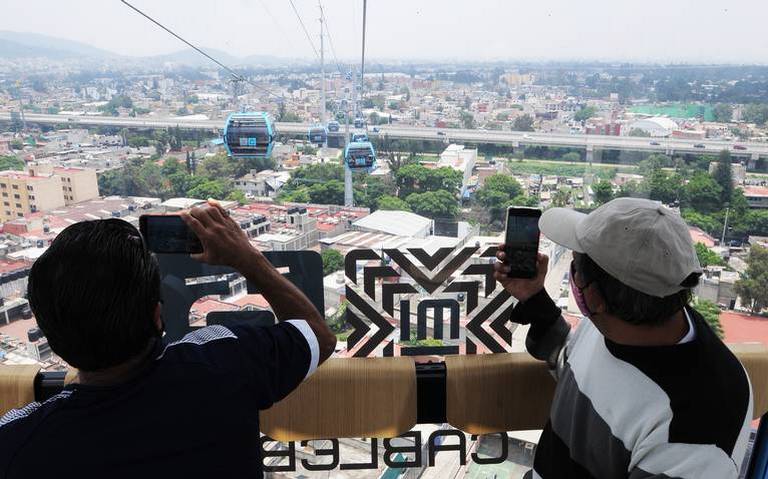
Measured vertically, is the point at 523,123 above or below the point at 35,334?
above

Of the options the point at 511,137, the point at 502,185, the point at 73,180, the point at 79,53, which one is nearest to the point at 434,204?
the point at 502,185

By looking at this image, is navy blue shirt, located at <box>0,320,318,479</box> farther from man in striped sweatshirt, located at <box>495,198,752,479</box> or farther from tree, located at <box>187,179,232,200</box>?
tree, located at <box>187,179,232,200</box>

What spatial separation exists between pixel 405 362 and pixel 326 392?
226 mm

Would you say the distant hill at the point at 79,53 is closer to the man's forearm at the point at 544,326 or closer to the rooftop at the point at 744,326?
the man's forearm at the point at 544,326

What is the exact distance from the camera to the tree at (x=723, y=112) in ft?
7.83

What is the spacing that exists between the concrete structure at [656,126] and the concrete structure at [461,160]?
689 millimetres

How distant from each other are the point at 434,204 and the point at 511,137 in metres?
0.61

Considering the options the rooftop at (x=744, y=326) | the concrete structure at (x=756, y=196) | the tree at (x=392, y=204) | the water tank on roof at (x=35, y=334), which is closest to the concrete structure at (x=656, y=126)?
the concrete structure at (x=756, y=196)

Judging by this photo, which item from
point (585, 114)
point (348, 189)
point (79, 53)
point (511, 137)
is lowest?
point (348, 189)

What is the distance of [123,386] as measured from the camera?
71 centimetres

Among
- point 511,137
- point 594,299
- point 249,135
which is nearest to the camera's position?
point 594,299

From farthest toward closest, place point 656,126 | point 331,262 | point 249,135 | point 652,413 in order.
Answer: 1. point 249,135
2. point 656,126
3. point 331,262
4. point 652,413

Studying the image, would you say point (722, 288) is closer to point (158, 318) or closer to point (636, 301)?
point (636, 301)

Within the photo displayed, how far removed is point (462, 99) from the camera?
2.72 metres
